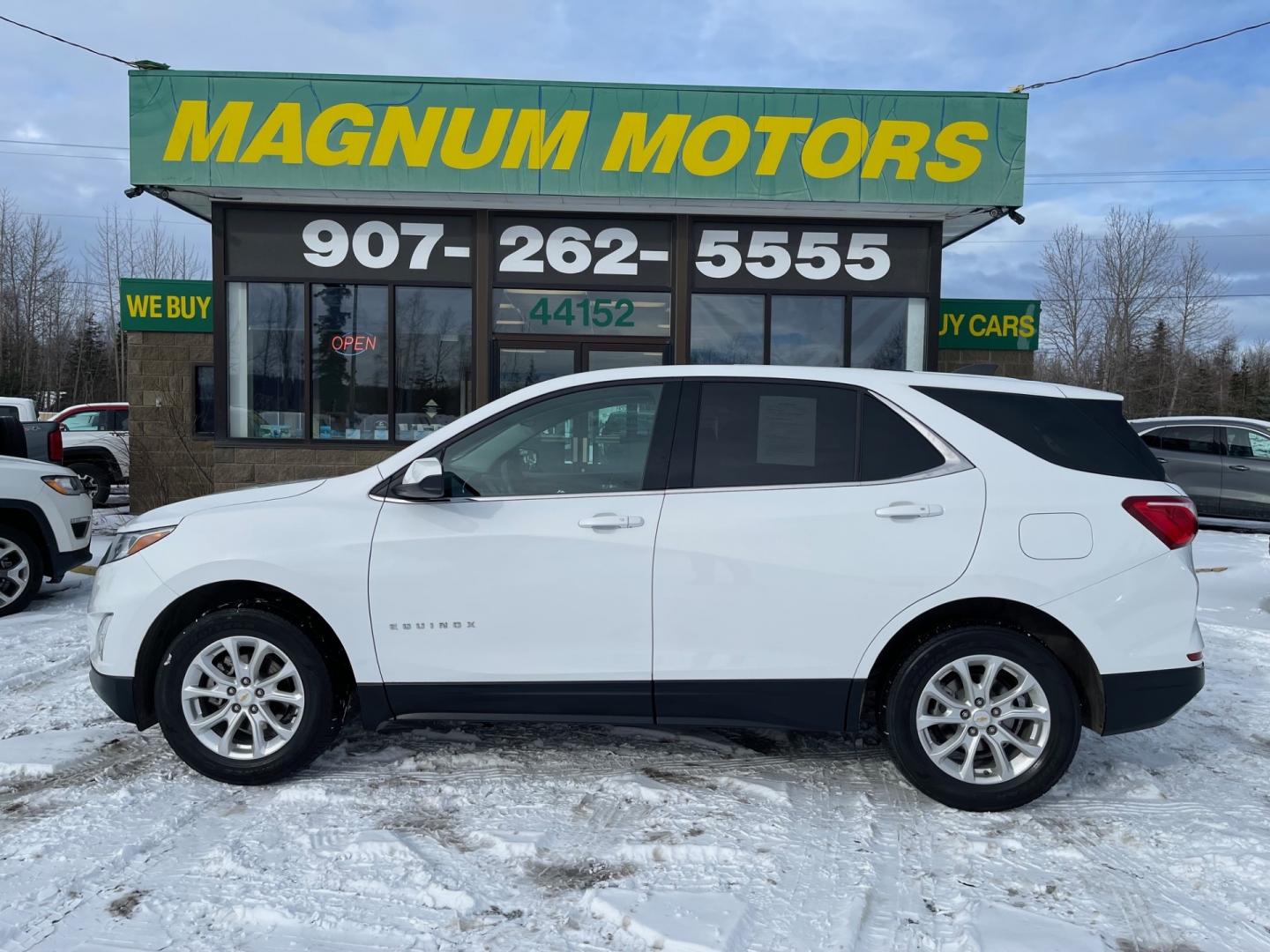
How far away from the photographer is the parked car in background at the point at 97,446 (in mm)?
14102

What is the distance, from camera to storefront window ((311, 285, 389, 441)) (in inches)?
423

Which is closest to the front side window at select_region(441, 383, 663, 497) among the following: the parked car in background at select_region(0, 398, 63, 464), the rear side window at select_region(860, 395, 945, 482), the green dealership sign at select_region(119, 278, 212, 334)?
the rear side window at select_region(860, 395, 945, 482)

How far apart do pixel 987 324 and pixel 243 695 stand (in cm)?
1161

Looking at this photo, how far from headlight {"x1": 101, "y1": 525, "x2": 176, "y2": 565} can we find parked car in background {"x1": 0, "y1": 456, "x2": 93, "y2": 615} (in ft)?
12.9

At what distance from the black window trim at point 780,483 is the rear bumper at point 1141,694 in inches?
40.6

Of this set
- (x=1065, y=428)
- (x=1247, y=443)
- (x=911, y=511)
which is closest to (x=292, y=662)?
(x=911, y=511)

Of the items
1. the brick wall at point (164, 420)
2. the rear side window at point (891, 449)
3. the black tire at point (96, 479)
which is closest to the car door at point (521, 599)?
the rear side window at point (891, 449)

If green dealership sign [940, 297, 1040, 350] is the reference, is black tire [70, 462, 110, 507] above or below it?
below

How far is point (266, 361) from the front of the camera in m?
10.8

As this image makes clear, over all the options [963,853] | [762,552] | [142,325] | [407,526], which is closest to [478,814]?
[407,526]

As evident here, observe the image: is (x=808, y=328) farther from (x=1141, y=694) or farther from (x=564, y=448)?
(x=1141, y=694)

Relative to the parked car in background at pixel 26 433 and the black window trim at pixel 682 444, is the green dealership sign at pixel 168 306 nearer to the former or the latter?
the parked car in background at pixel 26 433

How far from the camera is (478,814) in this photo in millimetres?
3506

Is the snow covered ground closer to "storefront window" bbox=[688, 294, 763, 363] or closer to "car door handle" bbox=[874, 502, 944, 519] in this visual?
"car door handle" bbox=[874, 502, 944, 519]
